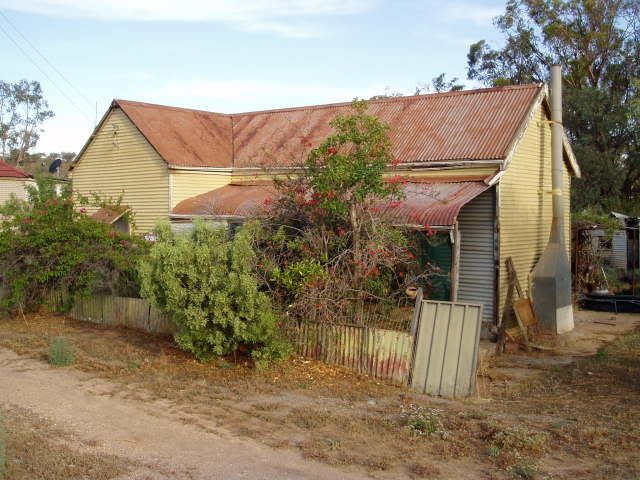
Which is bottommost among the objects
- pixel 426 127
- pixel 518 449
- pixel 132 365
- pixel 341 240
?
pixel 132 365

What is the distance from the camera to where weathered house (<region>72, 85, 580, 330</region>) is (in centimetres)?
1573

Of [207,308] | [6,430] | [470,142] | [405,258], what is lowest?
[6,430]

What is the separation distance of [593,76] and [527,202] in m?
19.9

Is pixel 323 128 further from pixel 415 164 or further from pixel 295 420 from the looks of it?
pixel 295 420

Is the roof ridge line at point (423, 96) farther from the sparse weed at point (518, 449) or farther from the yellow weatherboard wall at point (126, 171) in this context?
the sparse weed at point (518, 449)

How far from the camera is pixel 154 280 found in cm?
1154

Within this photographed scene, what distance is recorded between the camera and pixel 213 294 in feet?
35.9

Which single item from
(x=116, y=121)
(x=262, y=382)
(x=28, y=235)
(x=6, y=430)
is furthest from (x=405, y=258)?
(x=116, y=121)

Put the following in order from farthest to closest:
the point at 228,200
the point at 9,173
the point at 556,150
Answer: the point at 9,173, the point at 228,200, the point at 556,150

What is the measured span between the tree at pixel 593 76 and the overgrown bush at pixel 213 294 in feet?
77.1

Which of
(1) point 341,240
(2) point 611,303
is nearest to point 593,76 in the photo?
(2) point 611,303

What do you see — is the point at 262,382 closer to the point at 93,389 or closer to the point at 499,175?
the point at 93,389

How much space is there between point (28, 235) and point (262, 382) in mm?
7958

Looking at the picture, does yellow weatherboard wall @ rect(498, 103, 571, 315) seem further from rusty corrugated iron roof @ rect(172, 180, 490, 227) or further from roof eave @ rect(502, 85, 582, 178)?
rusty corrugated iron roof @ rect(172, 180, 490, 227)
